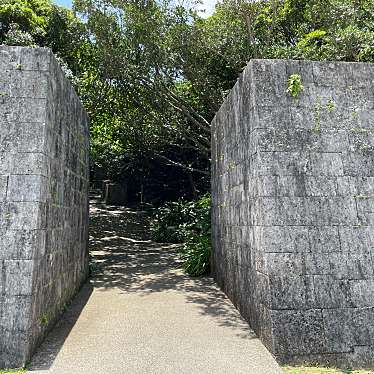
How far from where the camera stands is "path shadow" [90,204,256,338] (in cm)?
514

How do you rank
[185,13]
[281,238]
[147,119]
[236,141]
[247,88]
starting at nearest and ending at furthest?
1. [281,238]
2. [247,88]
3. [236,141]
4. [185,13]
5. [147,119]

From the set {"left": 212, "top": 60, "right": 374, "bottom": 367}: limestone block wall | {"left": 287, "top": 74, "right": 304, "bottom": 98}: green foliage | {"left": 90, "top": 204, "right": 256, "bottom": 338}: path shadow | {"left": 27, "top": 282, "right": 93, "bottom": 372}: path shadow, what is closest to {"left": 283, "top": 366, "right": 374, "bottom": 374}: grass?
{"left": 212, "top": 60, "right": 374, "bottom": 367}: limestone block wall

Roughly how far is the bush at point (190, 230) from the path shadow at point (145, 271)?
32 cm

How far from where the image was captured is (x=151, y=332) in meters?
4.16

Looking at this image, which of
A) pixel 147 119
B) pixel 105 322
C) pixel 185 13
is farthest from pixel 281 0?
pixel 105 322

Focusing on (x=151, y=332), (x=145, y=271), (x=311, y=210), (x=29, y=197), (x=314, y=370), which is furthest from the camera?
(x=145, y=271)

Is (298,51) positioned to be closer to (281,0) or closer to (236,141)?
(281,0)

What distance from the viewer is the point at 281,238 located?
3682 millimetres

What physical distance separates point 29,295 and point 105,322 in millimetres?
1396

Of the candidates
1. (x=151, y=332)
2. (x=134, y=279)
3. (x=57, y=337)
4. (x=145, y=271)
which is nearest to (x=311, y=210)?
(x=151, y=332)

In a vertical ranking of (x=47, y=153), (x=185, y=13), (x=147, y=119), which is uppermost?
(x=185, y=13)

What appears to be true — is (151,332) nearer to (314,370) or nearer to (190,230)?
(314,370)

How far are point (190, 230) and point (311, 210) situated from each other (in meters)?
7.30

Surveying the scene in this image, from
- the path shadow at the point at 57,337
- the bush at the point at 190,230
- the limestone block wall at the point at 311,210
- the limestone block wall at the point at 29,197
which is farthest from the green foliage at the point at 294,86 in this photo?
the bush at the point at 190,230
